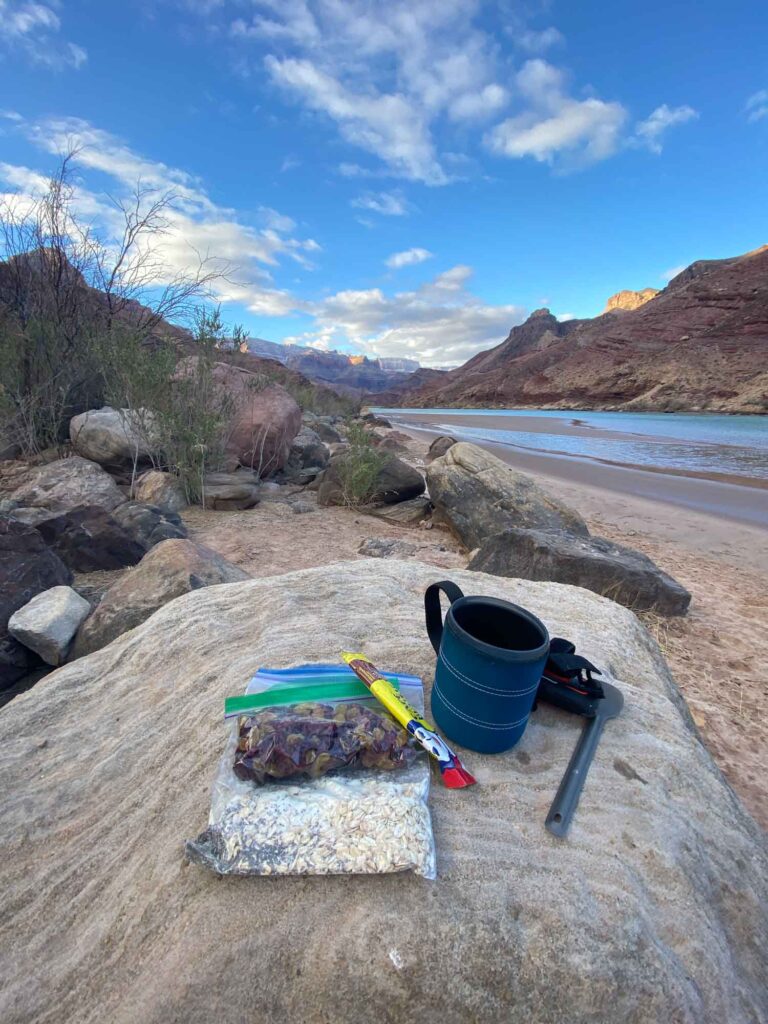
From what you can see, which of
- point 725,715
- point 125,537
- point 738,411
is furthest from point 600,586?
point 738,411

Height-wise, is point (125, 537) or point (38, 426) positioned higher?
point (38, 426)

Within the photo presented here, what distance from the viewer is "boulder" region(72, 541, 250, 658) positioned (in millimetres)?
2973

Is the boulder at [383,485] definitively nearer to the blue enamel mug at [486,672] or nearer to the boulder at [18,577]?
the boulder at [18,577]

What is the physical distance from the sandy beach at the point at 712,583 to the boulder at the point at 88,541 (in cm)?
456

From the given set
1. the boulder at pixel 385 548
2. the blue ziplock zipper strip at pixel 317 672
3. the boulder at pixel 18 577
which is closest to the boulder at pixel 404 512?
the boulder at pixel 385 548

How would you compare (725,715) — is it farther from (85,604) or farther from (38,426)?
(38,426)

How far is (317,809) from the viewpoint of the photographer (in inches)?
45.5

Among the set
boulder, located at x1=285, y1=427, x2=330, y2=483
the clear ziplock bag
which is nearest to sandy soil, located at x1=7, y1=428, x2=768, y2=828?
boulder, located at x1=285, y1=427, x2=330, y2=483

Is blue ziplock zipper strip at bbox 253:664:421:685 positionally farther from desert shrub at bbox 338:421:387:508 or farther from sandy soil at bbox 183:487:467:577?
desert shrub at bbox 338:421:387:508

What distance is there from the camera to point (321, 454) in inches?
401

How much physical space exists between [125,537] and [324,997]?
13.8 feet

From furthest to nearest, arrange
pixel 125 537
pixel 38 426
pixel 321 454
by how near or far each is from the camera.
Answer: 1. pixel 321 454
2. pixel 38 426
3. pixel 125 537

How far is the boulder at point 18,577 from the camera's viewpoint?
2896 mm

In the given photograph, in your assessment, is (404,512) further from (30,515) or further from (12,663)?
(12,663)
